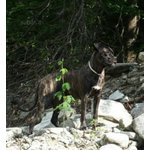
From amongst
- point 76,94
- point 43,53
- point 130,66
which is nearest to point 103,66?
point 76,94

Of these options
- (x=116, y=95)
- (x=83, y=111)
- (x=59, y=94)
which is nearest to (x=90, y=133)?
(x=83, y=111)

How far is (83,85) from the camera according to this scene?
261 inches

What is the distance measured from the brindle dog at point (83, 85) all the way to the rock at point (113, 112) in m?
0.30

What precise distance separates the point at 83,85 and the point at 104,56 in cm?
51

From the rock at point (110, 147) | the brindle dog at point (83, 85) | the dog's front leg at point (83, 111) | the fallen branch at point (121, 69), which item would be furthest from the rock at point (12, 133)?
the fallen branch at point (121, 69)

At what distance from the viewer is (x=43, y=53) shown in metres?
8.54

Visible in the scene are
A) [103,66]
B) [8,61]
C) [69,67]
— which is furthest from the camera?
[8,61]

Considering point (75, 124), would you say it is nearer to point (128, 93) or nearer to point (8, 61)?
point (128, 93)

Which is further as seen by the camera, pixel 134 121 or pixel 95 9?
pixel 95 9

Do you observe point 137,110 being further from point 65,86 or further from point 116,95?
point 65,86

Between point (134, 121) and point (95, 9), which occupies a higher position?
point (95, 9)

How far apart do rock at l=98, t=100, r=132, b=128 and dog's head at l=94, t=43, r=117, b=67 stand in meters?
0.86

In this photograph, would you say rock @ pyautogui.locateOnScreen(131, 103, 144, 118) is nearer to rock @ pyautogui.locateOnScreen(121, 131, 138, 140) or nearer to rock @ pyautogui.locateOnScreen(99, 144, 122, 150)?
rock @ pyautogui.locateOnScreen(121, 131, 138, 140)

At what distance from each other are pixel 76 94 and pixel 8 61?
2963 millimetres
